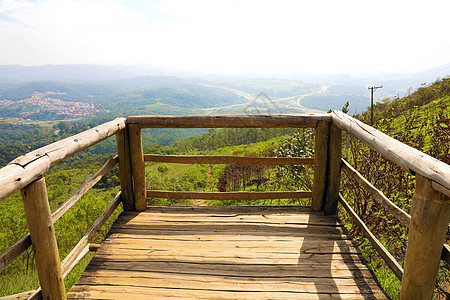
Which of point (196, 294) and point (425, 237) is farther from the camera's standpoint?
point (196, 294)

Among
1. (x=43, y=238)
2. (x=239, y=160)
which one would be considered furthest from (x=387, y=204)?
(x=43, y=238)

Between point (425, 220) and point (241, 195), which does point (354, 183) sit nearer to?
point (241, 195)

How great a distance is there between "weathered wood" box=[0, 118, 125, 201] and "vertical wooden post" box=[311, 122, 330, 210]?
7.26 ft

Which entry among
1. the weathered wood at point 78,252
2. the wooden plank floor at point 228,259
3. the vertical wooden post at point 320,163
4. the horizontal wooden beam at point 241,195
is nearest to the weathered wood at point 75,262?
the weathered wood at point 78,252

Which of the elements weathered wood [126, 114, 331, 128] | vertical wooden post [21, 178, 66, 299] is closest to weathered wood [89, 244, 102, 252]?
vertical wooden post [21, 178, 66, 299]

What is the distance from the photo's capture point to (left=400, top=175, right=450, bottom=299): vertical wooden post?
4.32ft

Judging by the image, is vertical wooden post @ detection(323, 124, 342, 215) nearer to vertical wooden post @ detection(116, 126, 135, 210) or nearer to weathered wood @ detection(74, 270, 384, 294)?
weathered wood @ detection(74, 270, 384, 294)

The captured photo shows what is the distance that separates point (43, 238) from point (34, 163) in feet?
1.53

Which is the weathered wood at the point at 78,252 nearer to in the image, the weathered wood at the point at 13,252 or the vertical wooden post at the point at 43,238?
the vertical wooden post at the point at 43,238

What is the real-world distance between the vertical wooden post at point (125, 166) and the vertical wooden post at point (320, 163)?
208 centimetres

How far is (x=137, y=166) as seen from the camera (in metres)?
2.95

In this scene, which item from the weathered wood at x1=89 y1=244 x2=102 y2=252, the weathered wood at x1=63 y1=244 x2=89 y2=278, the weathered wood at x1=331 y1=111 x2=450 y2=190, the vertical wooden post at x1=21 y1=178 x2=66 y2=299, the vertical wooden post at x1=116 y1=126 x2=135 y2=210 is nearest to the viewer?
the weathered wood at x1=331 y1=111 x2=450 y2=190

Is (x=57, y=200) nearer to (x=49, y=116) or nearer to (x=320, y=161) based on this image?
(x=320, y=161)

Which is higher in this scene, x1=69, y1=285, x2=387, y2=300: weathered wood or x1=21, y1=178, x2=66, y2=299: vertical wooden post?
x1=21, y1=178, x2=66, y2=299: vertical wooden post
